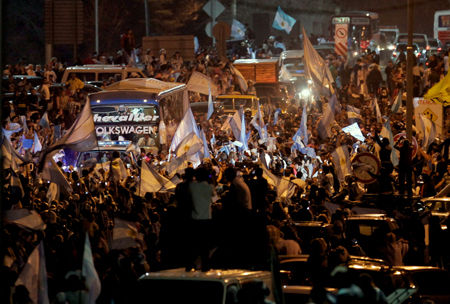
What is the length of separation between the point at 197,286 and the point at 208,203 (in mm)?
2360

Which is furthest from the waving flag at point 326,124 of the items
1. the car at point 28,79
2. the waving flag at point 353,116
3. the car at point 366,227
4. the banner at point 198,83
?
the car at point 28,79

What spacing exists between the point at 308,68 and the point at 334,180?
7152 millimetres

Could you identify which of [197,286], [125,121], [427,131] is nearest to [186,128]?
[427,131]

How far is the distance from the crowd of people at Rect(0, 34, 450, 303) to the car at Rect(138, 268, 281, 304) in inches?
13.1

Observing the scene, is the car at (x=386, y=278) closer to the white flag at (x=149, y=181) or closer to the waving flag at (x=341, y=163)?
the white flag at (x=149, y=181)

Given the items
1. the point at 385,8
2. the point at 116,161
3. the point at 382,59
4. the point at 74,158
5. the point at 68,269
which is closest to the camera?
the point at 68,269

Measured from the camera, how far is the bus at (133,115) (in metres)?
24.5

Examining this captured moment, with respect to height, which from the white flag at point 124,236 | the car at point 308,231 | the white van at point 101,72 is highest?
the white van at point 101,72

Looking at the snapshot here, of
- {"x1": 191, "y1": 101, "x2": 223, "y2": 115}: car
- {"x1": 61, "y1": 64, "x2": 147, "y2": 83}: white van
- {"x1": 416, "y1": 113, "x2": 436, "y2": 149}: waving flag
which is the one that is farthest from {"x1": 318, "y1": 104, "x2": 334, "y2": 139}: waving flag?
{"x1": 61, "y1": 64, "x2": 147, "y2": 83}: white van

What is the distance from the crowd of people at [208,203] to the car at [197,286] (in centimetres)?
33

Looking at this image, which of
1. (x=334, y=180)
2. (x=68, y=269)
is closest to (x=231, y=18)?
(x=334, y=180)

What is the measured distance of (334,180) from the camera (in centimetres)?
1744

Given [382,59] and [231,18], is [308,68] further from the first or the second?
[231,18]

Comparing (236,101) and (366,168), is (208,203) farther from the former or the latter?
(236,101)
